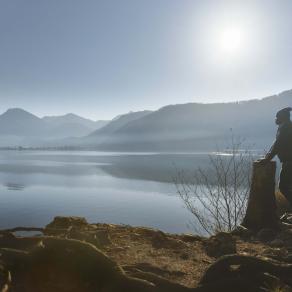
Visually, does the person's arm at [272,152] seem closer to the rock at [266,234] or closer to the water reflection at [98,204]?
the rock at [266,234]

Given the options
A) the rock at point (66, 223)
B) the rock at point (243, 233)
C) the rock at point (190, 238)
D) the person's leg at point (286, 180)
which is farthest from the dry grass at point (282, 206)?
the rock at point (66, 223)

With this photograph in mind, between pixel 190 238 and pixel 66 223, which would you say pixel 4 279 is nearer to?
pixel 66 223

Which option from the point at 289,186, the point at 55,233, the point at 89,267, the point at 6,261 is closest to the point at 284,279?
the point at 89,267

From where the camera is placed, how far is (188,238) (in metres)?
11.2

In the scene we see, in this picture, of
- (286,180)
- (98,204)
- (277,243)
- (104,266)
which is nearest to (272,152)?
(286,180)

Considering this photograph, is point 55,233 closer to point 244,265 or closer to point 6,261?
point 6,261

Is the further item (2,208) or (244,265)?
(2,208)

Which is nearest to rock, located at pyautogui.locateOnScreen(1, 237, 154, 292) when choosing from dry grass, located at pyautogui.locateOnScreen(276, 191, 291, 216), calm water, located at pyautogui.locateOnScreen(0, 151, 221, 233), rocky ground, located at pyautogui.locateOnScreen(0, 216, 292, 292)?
rocky ground, located at pyautogui.locateOnScreen(0, 216, 292, 292)

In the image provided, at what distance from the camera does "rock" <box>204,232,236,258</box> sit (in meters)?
9.51

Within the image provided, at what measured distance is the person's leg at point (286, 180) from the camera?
13.8m

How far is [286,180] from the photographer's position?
13906mm

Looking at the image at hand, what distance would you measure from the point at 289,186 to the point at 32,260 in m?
10.3

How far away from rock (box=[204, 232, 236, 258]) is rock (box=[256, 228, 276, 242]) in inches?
80.3

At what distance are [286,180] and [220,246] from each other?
217 inches
